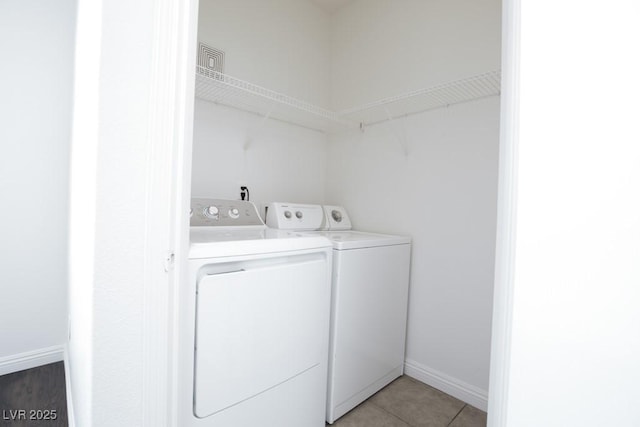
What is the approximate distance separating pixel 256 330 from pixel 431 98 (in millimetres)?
1735

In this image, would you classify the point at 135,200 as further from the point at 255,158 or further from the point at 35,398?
the point at 35,398

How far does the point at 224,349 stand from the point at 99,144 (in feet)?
2.62

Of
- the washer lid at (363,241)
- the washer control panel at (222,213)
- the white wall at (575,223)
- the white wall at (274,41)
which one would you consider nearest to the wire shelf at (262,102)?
the white wall at (274,41)

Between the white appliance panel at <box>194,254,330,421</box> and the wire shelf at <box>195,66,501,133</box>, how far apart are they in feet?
3.83

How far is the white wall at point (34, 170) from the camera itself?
1742mm

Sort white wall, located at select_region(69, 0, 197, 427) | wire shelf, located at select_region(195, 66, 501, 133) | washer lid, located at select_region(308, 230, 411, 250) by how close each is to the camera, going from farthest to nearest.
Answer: wire shelf, located at select_region(195, 66, 501, 133) → washer lid, located at select_region(308, 230, 411, 250) → white wall, located at select_region(69, 0, 197, 427)

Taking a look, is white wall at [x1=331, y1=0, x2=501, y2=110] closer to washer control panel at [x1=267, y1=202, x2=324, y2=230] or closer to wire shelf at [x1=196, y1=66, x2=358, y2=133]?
wire shelf at [x1=196, y1=66, x2=358, y2=133]

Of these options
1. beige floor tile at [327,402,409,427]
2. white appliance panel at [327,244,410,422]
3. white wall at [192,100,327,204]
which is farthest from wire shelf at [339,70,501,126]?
beige floor tile at [327,402,409,427]

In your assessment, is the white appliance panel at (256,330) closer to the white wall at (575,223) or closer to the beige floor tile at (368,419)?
the beige floor tile at (368,419)

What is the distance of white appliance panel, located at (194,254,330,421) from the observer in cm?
100

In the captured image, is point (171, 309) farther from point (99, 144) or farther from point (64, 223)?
point (64, 223)

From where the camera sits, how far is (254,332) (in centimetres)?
113

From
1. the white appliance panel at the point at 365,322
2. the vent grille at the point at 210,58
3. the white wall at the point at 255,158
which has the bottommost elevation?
the white appliance panel at the point at 365,322

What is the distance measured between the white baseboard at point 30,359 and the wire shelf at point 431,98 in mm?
2699
